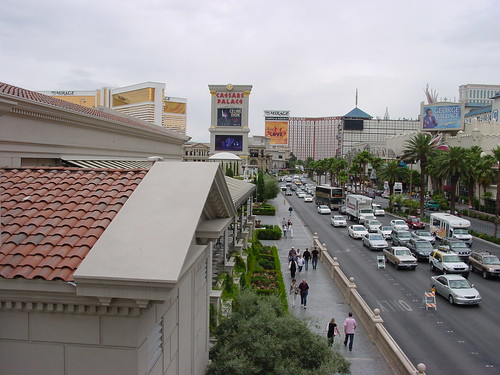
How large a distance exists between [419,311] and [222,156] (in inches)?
1917

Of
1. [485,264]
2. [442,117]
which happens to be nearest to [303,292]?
[485,264]

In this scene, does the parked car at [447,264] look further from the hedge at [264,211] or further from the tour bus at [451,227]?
the hedge at [264,211]

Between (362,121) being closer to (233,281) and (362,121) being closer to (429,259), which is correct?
(429,259)

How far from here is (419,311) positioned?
20.4 m

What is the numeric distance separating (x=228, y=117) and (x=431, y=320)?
3123 inches

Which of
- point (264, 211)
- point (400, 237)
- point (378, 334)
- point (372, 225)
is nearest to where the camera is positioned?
point (378, 334)

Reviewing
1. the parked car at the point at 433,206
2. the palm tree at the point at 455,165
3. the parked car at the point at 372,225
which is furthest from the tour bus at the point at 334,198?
the parked car at the point at 372,225

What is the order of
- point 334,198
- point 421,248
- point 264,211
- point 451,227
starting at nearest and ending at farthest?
point 421,248, point 451,227, point 264,211, point 334,198

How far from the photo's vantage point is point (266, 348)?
28.1 feet

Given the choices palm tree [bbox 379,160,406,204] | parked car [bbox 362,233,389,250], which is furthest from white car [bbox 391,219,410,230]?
palm tree [bbox 379,160,406,204]

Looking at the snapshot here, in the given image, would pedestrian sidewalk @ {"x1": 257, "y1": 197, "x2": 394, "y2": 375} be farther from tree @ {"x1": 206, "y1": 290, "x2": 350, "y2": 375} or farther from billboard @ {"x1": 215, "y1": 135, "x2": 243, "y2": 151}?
billboard @ {"x1": 215, "y1": 135, "x2": 243, "y2": 151}

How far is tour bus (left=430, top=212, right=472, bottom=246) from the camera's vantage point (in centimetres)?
3676

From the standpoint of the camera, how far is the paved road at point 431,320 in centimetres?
1523

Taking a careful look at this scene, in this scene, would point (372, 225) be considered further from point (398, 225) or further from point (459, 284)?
point (459, 284)
